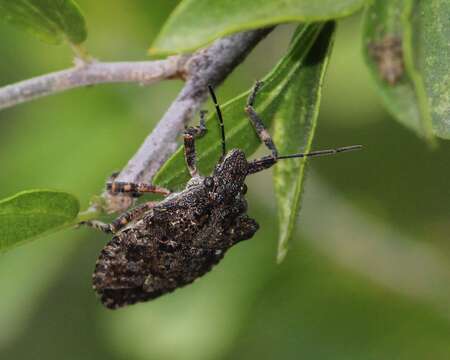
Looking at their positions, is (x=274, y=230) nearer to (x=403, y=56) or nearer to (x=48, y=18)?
(x=48, y=18)

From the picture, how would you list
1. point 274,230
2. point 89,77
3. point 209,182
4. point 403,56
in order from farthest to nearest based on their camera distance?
point 274,230 → point 209,182 → point 89,77 → point 403,56

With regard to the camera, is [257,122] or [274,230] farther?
[274,230]

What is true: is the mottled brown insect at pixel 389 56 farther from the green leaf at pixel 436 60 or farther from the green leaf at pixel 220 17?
the green leaf at pixel 220 17

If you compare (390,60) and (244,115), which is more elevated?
(390,60)

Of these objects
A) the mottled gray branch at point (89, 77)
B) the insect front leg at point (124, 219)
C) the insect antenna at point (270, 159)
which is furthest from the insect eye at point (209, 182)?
the mottled gray branch at point (89, 77)

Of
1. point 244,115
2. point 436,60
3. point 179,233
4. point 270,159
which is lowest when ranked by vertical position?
point 179,233

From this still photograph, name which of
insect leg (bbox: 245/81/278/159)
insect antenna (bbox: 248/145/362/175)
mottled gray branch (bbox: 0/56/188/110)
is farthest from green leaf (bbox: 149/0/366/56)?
insect antenna (bbox: 248/145/362/175)

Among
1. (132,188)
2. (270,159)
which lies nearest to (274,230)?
(270,159)
